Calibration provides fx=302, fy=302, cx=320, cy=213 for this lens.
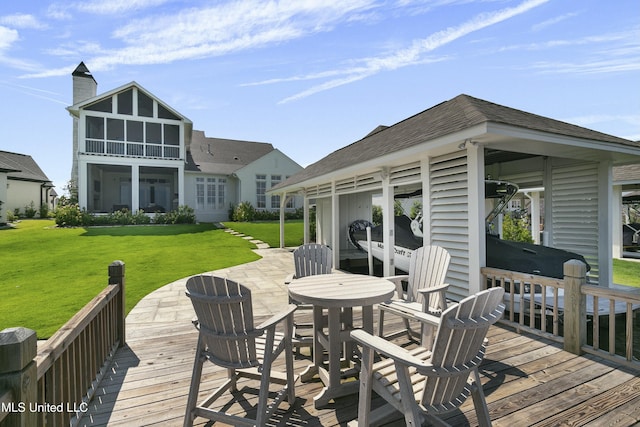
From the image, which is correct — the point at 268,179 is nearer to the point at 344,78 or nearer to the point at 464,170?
the point at 344,78

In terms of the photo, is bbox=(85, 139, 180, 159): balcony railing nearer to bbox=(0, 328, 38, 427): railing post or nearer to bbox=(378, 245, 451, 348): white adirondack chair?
bbox=(378, 245, 451, 348): white adirondack chair

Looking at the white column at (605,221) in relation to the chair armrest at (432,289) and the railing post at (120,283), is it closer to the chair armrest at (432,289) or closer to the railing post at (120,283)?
the chair armrest at (432,289)

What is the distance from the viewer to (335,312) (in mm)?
2459

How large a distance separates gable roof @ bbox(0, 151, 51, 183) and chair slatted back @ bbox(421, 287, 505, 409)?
30.5 metres

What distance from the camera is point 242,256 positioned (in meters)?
10.1

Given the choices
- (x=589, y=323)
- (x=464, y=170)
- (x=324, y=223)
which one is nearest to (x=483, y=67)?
(x=464, y=170)

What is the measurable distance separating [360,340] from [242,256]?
881 cm

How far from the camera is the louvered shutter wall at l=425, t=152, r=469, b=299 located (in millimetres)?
4102

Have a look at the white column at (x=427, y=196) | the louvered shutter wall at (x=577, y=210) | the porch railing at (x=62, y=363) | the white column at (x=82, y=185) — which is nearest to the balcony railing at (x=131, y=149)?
the white column at (x=82, y=185)

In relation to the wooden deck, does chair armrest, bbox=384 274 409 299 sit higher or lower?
higher

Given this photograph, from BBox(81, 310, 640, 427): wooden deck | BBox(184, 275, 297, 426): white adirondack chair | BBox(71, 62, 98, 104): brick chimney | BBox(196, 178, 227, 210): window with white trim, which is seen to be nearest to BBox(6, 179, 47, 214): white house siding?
BBox(71, 62, 98, 104): brick chimney

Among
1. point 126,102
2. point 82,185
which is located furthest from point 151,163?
point 126,102

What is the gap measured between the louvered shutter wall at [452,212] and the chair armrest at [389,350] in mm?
2839

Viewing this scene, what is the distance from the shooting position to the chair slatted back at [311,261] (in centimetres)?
382
